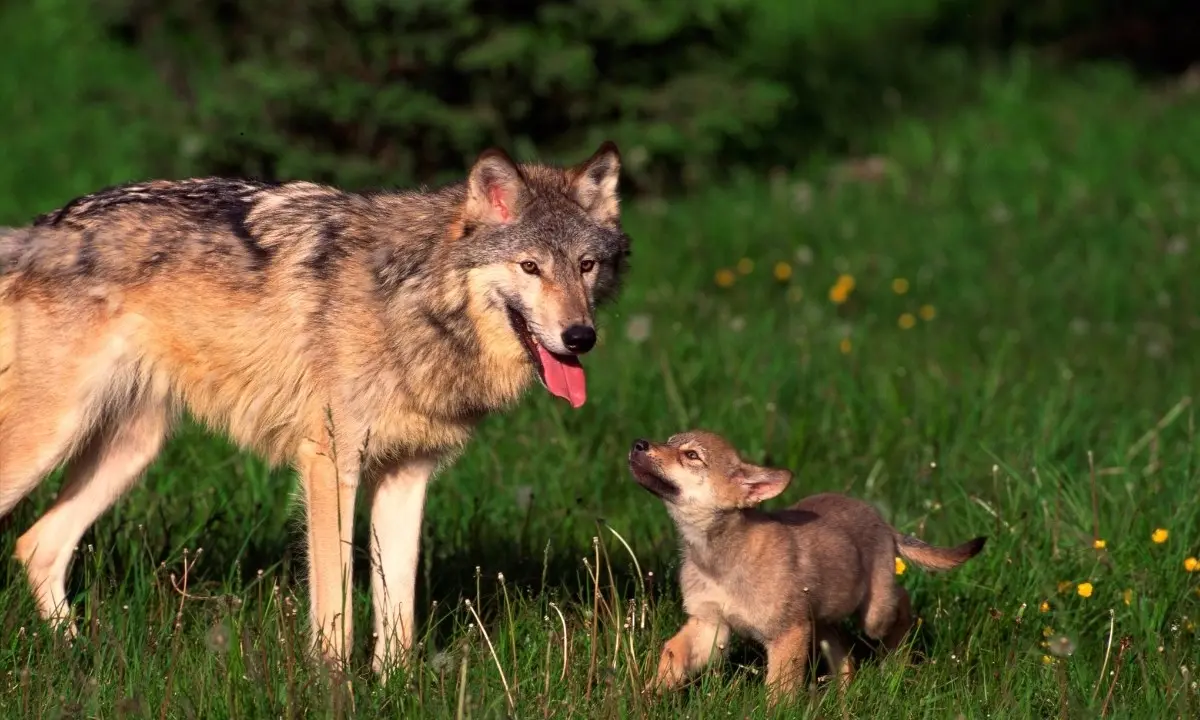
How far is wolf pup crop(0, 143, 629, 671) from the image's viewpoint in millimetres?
5348

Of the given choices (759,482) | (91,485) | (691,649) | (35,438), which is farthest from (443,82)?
(691,649)

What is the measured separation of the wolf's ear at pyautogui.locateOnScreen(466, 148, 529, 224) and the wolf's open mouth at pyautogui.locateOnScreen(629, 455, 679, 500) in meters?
0.89

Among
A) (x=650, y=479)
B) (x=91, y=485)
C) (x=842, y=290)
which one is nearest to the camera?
(x=650, y=479)

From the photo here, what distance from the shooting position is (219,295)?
560 cm

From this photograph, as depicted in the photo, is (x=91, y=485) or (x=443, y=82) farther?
(x=443, y=82)

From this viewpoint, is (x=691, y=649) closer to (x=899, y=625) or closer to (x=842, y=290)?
(x=899, y=625)

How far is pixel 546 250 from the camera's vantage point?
5230 mm

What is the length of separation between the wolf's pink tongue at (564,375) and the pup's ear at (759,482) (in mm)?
629

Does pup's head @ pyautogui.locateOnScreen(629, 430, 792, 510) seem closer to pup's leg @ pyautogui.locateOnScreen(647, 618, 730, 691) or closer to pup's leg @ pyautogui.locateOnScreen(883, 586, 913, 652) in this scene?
pup's leg @ pyautogui.locateOnScreen(647, 618, 730, 691)

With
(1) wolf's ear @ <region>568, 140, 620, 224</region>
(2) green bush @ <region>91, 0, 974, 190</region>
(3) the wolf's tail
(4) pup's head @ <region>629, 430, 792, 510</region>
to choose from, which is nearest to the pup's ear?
(4) pup's head @ <region>629, 430, 792, 510</region>

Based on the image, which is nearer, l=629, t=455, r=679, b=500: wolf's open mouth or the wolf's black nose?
the wolf's black nose

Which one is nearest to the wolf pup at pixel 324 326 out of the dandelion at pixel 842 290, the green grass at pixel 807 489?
the green grass at pixel 807 489

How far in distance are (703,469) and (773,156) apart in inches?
344

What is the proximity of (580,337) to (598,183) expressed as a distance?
2.27 ft
